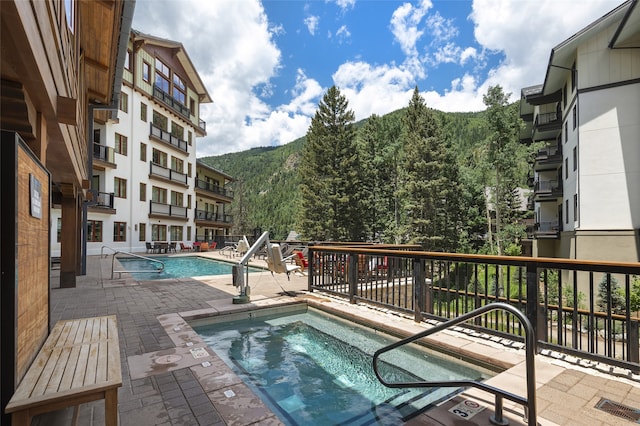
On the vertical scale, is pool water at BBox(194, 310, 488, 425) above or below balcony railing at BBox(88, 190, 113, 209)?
below

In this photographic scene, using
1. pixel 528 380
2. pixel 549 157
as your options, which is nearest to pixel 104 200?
pixel 528 380

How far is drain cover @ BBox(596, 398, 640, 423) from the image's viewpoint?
2242 mm

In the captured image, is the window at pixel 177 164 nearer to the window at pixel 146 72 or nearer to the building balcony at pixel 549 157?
the window at pixel 146 72

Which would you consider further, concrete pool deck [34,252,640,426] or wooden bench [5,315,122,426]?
concrete pool deck [34,252,640,426]

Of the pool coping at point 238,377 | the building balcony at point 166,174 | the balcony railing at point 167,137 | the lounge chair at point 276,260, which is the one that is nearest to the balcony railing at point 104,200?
the building balcony at point 166,174

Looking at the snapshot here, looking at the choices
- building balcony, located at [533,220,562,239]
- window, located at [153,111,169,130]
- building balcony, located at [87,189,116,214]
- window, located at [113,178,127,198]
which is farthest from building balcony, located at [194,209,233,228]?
building balcony, located at [533,220,562,239]

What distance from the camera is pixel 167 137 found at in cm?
2538

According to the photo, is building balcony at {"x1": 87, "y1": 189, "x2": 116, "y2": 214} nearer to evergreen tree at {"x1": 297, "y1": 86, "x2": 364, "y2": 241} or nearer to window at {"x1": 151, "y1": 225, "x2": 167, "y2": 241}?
window at {"x1": 151, "y1": 225, "x2": 167, "y2": 241}

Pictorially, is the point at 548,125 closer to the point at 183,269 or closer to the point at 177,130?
the point at 183,269

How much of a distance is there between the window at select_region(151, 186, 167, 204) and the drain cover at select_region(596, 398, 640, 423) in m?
25.7

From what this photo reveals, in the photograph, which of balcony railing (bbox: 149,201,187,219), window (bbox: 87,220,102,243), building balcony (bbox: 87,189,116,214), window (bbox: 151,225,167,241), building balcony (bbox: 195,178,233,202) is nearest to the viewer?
building balcony (bbox: 87,189,116,214)

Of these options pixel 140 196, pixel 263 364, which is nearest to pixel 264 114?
pixel 140 196

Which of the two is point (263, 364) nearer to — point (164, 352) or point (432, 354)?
point (164, 352)

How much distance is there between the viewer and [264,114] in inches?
2884
